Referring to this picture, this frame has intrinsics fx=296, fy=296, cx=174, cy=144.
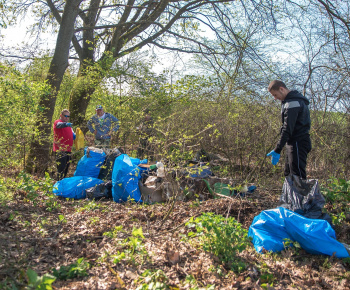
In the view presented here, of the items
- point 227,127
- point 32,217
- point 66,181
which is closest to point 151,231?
Result: point 32,217

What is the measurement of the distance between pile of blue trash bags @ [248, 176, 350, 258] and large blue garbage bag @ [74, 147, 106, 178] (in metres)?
3.62

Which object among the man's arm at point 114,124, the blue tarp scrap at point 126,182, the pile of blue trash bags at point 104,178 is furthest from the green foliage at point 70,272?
the man's arm at point 114,124

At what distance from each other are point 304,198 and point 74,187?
3817 millimetres

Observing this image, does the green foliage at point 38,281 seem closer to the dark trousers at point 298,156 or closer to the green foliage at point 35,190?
the green foliage at point 35,190

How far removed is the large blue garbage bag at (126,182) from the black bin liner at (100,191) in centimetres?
28

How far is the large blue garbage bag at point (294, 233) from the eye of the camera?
2.97 metres

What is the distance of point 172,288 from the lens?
2.34 metres

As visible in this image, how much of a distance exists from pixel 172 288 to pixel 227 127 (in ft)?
14.5

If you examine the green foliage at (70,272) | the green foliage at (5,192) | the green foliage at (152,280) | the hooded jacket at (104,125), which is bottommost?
the green foliage at (70,272)

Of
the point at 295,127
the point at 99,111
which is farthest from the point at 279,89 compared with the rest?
the point at 99,111

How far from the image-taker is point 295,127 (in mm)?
4176

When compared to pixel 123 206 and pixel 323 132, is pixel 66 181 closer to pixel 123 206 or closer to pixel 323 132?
pixel 123 206

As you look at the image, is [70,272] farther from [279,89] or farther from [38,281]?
[279,89]

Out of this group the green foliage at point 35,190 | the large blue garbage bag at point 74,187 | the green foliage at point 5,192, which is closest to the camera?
the green foliage at point 5,192
